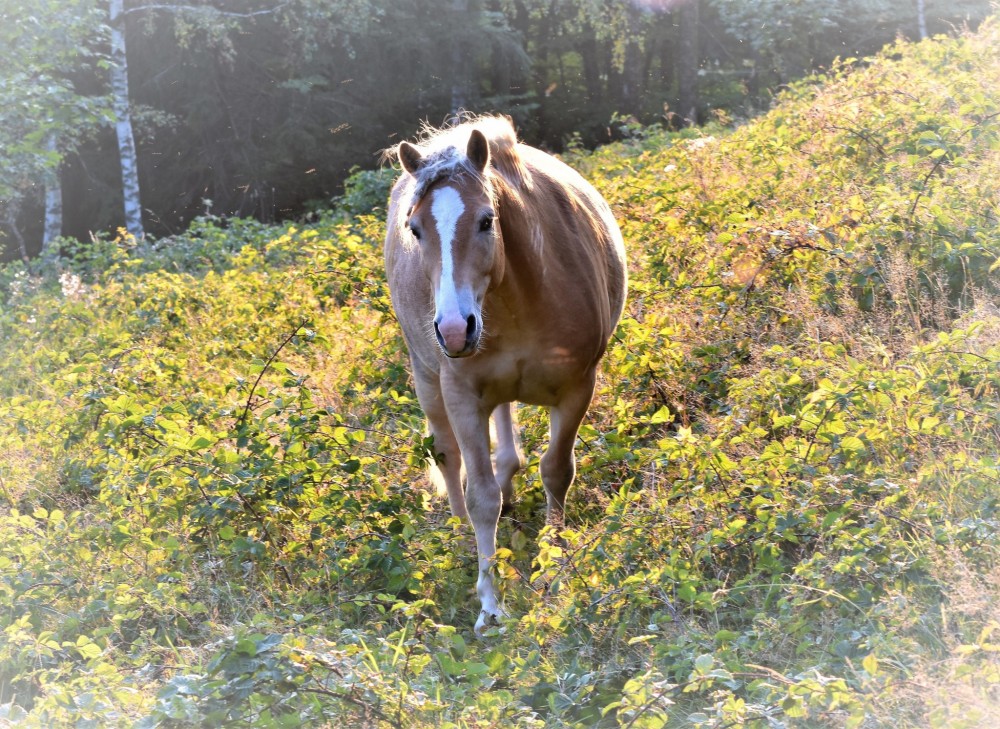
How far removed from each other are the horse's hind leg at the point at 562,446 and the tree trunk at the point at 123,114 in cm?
1442

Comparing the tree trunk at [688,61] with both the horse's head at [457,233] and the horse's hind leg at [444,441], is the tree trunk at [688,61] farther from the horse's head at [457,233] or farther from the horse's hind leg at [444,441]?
the horse's head at [457,233]

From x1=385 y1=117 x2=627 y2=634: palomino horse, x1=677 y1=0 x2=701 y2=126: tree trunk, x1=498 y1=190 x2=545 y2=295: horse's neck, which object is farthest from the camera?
x1=677 y1=0 x2=701 y2=126: tree trunk

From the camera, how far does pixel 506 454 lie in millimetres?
6273

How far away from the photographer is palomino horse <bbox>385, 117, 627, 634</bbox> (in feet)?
14.9

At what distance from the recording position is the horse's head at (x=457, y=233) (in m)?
4.27

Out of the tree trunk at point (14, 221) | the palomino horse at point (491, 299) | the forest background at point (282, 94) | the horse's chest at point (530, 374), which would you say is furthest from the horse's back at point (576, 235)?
the tree trunk at point (14, 221)

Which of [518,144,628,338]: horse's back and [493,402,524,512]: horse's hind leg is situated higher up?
[518,144,628,338]: horse's back

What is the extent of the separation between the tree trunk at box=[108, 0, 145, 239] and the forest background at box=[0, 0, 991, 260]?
3 centimetres

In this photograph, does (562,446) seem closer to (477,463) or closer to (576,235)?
(477,463)

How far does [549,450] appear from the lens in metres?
5.68

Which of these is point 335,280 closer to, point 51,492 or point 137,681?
point 51,492

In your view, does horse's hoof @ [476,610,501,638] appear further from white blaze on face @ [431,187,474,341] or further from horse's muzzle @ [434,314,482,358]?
white blaze on face @ [431,187,474,341]

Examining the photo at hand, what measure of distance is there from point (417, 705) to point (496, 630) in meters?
1.06

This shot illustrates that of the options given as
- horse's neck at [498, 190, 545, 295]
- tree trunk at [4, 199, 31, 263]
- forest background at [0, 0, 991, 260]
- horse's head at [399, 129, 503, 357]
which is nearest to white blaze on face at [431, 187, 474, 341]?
horse's head at [399, 129, 503, 357]
